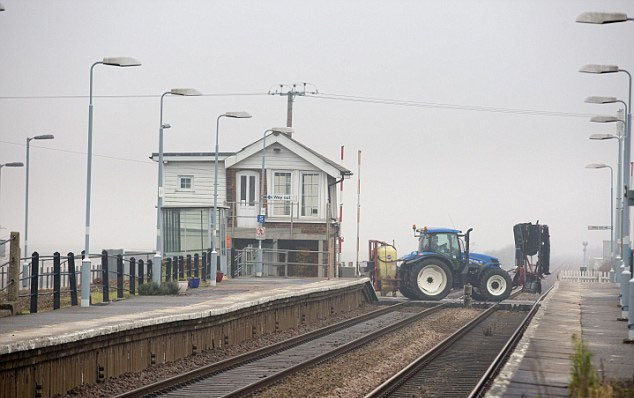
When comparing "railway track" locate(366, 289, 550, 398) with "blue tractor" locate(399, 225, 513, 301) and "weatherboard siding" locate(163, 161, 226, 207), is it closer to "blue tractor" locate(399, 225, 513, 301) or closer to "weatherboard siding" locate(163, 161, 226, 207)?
"blue tractor" locate(399, 225, 513, 301)

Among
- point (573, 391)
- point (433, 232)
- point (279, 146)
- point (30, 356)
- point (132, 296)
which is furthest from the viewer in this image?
point (279, 146)

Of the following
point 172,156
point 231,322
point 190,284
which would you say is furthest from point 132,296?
point 172,156

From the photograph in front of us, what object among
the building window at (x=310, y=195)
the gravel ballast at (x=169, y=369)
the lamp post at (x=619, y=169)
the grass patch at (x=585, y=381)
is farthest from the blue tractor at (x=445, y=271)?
the grass patch at (x=585, y=381)

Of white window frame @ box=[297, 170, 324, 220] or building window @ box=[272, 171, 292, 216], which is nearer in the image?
white window frame @ box=[297, 170, 324, 220]

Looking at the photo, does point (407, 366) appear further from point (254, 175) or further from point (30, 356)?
point (254, 175)

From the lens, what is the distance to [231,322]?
23.4 m

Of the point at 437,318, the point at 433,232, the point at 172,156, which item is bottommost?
the point at 437,318

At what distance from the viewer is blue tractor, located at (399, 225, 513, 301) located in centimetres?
3869

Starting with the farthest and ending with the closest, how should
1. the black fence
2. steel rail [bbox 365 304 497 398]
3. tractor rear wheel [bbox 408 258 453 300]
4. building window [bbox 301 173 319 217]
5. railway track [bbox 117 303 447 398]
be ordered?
building window [bbox 301 173 319 217], tractor rear wheel [bbox 408 258 453 300], the black fence, steel rail [bbox 365 304 497 398], railway track [bbox 117 303 447 398]

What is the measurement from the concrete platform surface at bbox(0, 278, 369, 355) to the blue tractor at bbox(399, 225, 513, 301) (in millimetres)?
7449

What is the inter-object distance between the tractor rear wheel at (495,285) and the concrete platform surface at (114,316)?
953cm

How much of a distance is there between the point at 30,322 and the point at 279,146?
33.2 m

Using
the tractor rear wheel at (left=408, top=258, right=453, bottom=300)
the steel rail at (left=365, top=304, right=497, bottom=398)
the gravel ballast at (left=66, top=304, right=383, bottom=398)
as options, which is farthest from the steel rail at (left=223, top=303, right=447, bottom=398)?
the tractor rear wheel at (left=408, top=258, right=453, bottom=300)

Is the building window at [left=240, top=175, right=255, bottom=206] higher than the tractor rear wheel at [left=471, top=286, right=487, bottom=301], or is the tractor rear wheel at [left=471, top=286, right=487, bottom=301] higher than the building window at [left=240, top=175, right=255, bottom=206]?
the building window at [left=240, top=175, right=255, bottom=206]
